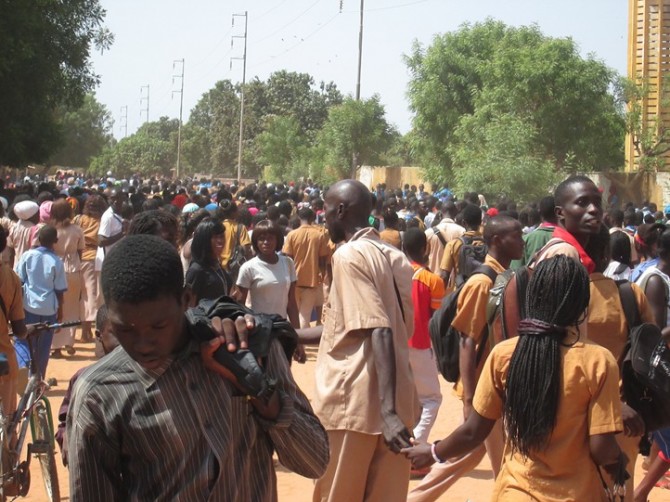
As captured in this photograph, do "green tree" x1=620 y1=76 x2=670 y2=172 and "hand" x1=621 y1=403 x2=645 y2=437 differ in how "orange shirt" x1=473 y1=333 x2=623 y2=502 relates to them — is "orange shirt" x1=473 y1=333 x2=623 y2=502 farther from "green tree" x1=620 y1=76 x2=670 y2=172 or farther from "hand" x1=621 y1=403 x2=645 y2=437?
"green tree" x1=620 y1=76 x2=670 y2=172

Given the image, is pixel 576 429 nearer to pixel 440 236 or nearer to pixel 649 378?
pixel 649 378

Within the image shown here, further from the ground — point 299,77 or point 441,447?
point 299,77

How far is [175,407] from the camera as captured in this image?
2.36 m

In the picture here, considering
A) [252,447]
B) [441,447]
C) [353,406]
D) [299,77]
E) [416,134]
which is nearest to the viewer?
[252,447]

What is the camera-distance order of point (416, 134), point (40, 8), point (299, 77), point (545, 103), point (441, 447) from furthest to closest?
point (299, 77) → point (416, 134) → point (545, 103) → point (40, 8) → point (441, 447)

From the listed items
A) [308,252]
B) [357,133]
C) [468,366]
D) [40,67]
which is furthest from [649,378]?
[357,133]

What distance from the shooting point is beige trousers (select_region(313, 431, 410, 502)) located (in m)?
4.59

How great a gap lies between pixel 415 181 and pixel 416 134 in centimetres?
541

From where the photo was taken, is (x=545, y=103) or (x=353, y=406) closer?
(x=353, y=406)

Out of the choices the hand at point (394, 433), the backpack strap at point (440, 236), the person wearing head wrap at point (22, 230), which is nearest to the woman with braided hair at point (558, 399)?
the hand at point (394, 433)

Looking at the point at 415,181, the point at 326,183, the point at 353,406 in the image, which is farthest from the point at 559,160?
the point at 353,406

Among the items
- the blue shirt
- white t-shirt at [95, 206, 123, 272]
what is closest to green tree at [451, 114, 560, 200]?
white t-shirt at [95, 206, 123, 272]

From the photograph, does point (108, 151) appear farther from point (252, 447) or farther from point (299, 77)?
point (252, 447)

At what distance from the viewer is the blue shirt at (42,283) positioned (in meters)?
9.95
